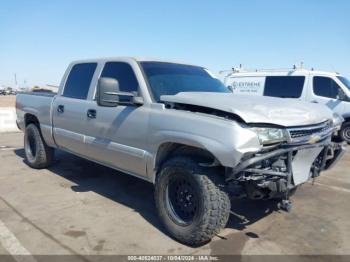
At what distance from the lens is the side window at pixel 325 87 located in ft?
35.6

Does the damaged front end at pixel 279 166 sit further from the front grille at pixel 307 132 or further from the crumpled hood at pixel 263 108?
the crumpled hood at pixel 263 108

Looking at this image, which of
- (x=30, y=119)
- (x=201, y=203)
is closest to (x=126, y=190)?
(x=201, y=203)

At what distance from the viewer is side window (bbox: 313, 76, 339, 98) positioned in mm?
10859

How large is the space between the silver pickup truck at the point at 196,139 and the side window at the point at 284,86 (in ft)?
23.3

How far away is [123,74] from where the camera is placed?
15.3 ft

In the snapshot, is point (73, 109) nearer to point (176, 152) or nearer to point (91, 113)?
point (91, 113)

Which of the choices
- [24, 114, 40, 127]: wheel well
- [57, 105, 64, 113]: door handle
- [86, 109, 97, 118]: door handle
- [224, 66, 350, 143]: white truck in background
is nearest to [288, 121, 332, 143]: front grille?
[86, 109, 97, 118]: door handle

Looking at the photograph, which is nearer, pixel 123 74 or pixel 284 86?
pixel 123 74

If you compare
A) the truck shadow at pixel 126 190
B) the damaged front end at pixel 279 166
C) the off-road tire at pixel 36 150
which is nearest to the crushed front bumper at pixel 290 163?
the damaged front end at pixel 279 166

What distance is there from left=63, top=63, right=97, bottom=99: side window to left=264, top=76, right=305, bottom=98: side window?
7.70 metres

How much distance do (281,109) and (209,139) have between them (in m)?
0.79

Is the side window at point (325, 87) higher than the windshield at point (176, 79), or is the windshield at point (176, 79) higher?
the windshield at point (176, 79)

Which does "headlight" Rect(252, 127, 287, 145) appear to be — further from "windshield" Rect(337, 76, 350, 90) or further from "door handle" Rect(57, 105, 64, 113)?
"windshield" Rect(337, 76, 350, 90)

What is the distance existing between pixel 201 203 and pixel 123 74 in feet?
6.80
